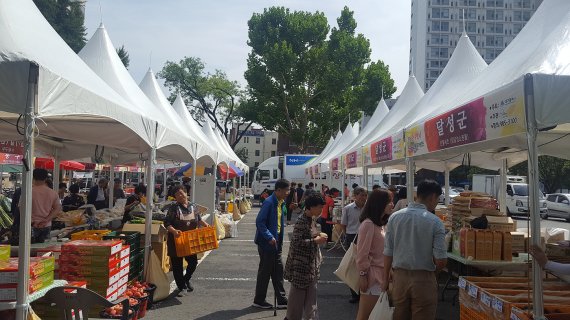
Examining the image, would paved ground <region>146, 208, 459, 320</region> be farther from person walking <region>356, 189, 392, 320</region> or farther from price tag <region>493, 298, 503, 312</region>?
price tag <region>493, 298, 503, 312</region>

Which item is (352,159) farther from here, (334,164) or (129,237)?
(129,237)

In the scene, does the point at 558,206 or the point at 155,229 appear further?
the point at 558,206

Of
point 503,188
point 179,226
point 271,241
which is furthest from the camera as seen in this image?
point 503,188

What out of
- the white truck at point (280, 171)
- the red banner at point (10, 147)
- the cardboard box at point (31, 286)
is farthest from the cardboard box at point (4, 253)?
the white truck at point (280, 171)

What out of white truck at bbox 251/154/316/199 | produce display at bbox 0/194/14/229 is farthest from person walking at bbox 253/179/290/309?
white truck at bbox 251/154/316/199

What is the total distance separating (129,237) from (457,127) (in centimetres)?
454

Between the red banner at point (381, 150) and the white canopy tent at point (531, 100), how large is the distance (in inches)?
91.2

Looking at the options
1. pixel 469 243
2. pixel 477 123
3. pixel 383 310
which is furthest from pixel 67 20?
pixel 383 310

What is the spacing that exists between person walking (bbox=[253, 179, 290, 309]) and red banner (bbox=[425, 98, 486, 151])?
6.50 feet

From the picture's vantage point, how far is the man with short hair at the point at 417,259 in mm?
4133

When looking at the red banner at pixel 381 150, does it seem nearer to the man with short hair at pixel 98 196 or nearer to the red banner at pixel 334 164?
the red banner at pixel 334 164

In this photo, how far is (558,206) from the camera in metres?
26.1

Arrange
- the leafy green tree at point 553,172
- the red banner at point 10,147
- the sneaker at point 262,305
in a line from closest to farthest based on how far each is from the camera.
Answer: the sneaker at point 262,305
the red banner at point 10,147
the leafy green tree at point 553,172

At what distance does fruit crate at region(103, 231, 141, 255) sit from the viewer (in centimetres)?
666
